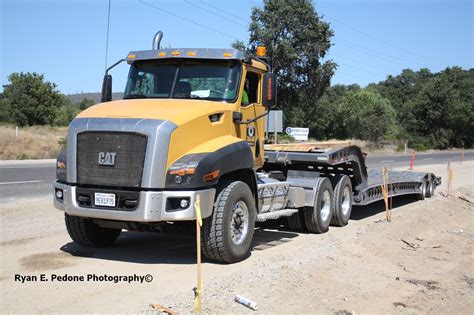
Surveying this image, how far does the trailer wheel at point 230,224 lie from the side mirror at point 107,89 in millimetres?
2596

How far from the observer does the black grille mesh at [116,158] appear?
6418mm

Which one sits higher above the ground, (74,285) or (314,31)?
(314,31)

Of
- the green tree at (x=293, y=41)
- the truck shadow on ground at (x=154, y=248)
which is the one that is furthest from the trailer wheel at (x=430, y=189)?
the green tree at (x=293, y=41)

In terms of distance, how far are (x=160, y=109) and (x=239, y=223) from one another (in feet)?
6.23

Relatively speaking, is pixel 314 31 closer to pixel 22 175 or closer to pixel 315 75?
pixel 315 75

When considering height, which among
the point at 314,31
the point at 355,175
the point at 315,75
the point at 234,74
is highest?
the point at 314,31

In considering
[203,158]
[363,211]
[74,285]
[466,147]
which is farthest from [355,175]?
[466,147]

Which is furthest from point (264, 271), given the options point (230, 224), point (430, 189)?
point (430, 189)

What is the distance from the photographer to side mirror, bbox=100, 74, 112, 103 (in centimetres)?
845

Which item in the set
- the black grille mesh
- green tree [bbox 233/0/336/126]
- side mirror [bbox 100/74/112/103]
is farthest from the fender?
green tree [bbox 233/0/336/126]

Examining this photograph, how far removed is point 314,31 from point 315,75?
3.11 metres

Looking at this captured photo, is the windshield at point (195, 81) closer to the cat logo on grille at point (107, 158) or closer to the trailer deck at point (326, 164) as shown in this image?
the cat logo on grille at point (107, 158)

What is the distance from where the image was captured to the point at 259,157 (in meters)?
8.55

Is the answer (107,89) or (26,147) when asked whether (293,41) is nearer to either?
(26,147)
